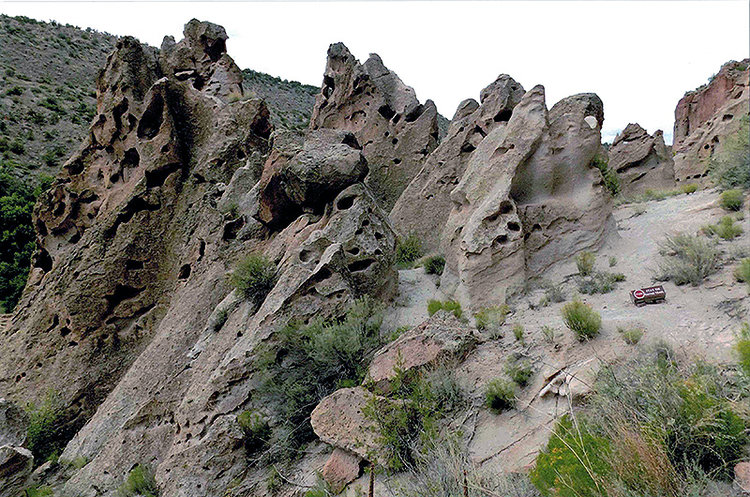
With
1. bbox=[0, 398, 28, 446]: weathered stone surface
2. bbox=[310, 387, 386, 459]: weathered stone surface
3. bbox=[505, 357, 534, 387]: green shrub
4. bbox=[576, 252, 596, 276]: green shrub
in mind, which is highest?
bbox=[576, 252, 596, 276]: green shrub

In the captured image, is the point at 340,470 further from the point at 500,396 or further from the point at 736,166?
the point at 736,166

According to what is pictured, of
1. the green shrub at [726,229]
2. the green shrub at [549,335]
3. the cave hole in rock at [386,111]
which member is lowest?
the green shrub at [549,335]

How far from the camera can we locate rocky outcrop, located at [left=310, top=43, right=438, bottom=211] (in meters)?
16.7

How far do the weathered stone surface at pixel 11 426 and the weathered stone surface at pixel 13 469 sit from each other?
0.86 metres

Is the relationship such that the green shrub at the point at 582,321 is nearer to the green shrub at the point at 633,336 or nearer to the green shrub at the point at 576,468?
the green shrub at the point at 633,336

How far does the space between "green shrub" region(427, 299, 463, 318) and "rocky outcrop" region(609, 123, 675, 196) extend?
47.4 feet

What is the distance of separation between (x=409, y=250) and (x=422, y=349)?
715 centimetres

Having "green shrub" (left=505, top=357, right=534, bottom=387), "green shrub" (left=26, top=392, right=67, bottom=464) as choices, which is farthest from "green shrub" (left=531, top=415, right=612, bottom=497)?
"green shrub" (left=26, top=392, right=67, bottom=464)

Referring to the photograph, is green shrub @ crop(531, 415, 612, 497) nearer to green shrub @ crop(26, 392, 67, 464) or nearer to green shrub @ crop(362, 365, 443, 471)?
green shrub @ crop(362, 365, 443, 471)

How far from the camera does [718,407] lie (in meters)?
2.70

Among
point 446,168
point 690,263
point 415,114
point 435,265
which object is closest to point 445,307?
point 435,265

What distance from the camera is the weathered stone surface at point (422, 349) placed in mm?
5047

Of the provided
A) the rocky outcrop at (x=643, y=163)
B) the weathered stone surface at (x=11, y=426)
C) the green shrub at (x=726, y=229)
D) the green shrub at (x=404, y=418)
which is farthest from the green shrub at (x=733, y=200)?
the weathered stone surface at (x=11, y=426)

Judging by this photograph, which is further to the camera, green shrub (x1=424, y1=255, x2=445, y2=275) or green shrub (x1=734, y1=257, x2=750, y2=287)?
green shrub (x1=424, y1=255, x2=445, y2=275)
